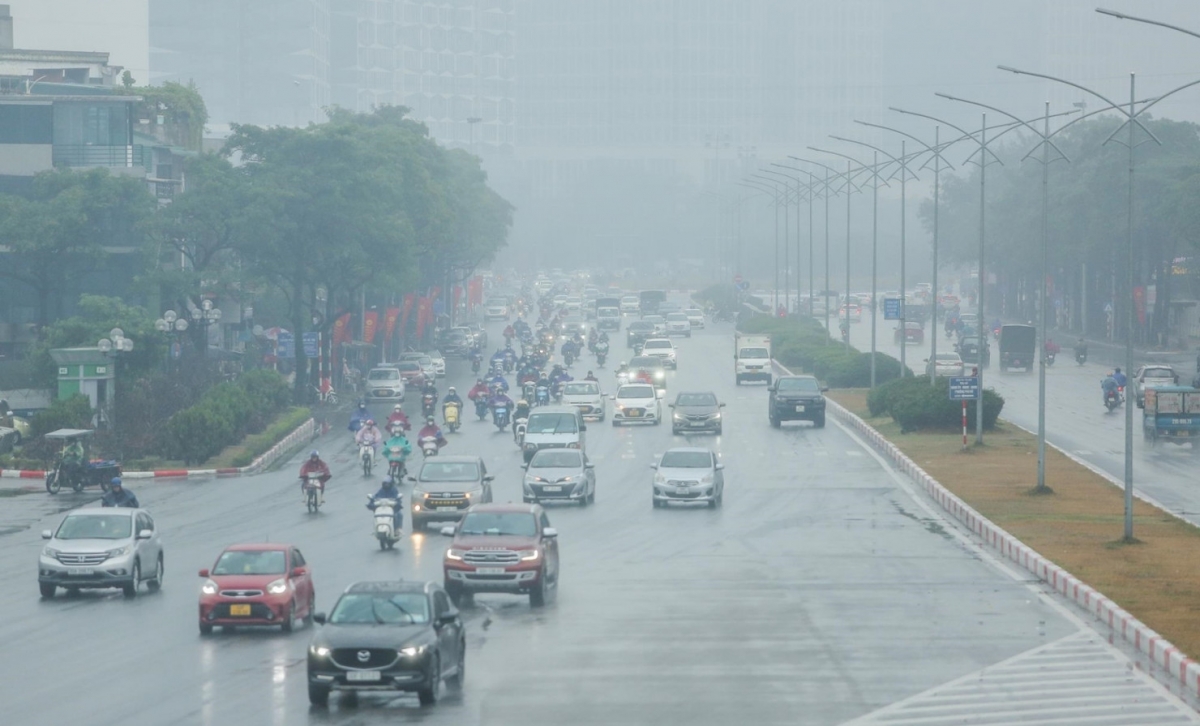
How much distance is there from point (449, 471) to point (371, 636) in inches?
736

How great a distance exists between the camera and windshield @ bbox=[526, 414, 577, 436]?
4934cm

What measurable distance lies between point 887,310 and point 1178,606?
4811 cm

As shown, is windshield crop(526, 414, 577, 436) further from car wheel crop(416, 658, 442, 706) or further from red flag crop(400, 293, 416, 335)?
red flag crop(400, 293, 416, 335)

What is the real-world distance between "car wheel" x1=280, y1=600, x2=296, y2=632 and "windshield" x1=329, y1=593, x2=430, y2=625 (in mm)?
4410

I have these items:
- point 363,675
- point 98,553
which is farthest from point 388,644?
point 98,553

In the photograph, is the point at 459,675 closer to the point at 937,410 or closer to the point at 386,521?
the point at 386,521

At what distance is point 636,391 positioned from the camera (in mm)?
65438

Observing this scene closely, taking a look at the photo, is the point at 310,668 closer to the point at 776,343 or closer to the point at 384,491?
the point at 384,491

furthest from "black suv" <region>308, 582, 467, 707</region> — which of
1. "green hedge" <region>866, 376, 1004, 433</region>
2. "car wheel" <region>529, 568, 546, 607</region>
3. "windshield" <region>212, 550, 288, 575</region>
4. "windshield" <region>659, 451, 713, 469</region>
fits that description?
"green hedge" <region>866, 376, 1004, 433</region>

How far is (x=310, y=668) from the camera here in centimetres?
1875

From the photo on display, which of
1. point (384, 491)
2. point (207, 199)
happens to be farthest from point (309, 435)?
point (384, 491)

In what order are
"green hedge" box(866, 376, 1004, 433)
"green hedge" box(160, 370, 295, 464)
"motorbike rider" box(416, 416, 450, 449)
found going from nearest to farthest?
1. "motorbike rider" box(416, 416, 450, 449)
2. "green hedge" box(160, 370, 295, 464)
3. "green hedge" box(866, 376, 1004, 433)

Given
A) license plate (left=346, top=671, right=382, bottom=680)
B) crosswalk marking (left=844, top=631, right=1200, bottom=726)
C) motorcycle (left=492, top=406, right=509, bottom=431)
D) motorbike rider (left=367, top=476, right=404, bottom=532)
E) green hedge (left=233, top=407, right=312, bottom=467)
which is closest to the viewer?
crosswalk marking (left=844, top=631, right=1200, bottom=726)

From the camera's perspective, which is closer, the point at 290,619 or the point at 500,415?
the point at 290,619
